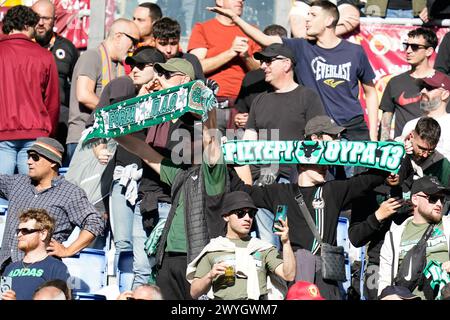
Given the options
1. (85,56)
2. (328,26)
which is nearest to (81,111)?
(85,56)

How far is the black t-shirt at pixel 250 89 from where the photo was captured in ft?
46.3

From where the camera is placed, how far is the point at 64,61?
15359mm

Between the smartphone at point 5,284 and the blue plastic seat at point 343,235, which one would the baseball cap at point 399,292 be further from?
the smartphone at point 5,284

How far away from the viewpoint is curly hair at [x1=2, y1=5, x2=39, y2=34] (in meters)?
14.1

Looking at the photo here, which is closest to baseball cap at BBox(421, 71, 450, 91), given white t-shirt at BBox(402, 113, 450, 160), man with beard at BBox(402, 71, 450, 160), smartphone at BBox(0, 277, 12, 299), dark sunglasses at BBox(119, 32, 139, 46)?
man with beard at BBox(402, 71, 450, 160)

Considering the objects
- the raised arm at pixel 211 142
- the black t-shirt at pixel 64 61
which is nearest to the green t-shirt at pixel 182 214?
the raised arm at pixel 211 142

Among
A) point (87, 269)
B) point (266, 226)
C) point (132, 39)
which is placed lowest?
point (87, 269)

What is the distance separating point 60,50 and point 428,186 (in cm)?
521

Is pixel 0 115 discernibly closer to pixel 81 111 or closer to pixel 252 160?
pixel 81 111

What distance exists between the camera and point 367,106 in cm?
1455

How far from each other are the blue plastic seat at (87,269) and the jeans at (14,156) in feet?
5.12

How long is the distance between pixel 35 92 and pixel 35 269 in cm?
297

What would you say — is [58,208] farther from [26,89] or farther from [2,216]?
[26,89]

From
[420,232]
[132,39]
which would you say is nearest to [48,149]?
[132,39]
